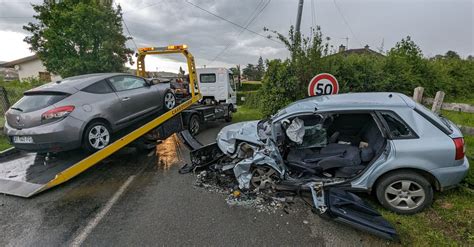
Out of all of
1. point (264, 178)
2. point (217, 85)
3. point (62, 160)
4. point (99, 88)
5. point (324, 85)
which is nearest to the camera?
point (264, 178)

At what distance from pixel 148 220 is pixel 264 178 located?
1.79 metres

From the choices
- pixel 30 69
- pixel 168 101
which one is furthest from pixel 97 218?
pixel 30 69

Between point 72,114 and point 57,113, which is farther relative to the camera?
point 72,114

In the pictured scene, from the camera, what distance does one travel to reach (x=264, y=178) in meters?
3.60

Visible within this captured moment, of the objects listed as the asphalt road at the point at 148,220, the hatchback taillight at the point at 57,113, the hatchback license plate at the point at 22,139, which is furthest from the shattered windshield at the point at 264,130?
the hatchback license plate at the point at 22,139

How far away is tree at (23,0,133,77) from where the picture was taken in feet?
52.0

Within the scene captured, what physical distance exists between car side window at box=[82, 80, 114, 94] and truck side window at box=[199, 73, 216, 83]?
7908mm

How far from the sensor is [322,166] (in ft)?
11.3

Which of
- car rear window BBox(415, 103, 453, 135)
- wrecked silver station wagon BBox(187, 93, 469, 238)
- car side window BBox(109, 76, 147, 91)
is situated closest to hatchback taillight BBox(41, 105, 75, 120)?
car side window BBox(109, 76, 147, 91)

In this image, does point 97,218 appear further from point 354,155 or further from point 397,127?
point 397,127

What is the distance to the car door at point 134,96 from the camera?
5.01 metres

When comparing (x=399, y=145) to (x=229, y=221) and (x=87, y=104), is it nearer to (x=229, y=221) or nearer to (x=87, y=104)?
(x=229, y=221)

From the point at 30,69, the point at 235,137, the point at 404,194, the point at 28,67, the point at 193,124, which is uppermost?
the point at 28,67

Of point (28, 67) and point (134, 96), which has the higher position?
point (28, 67)
